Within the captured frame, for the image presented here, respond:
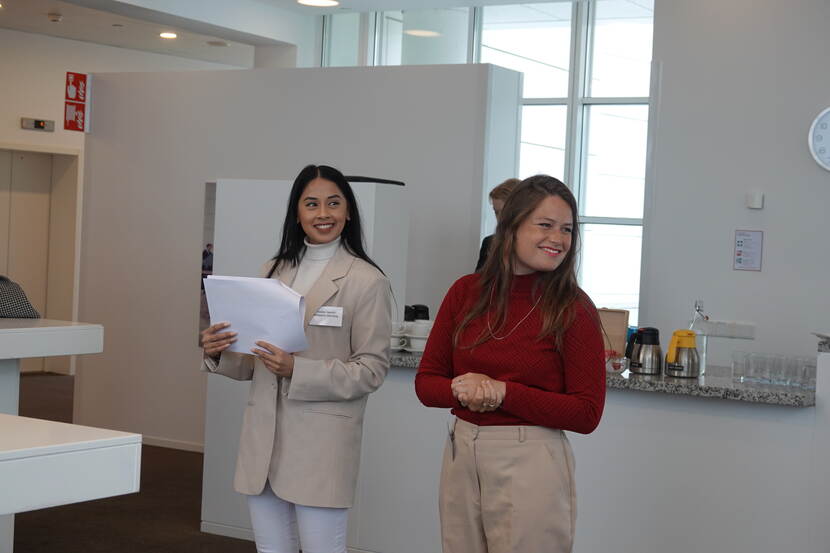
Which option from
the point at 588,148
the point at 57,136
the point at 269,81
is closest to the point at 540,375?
the point at 269,81

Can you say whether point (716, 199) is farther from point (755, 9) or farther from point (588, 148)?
point (588, 148)

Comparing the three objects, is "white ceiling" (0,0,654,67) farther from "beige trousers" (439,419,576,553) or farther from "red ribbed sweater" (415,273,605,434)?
"beige trousers" (439,419,576,553)

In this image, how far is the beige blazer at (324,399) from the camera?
9.70 ft

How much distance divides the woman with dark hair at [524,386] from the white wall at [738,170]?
160 inches

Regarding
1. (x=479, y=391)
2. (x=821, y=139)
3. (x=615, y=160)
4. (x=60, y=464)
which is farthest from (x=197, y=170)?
(x=60, y=464)

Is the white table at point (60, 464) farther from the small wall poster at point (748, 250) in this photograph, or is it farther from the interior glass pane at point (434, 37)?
the interior glass pane at point (434, 37)

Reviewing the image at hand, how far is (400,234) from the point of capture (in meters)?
4.85

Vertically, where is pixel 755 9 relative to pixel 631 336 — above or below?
above

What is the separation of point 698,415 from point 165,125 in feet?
16.9

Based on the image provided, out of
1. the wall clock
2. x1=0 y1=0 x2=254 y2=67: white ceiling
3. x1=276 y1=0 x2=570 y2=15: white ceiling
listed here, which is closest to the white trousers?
the wall clock

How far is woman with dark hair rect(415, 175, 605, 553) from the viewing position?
2406 millimetres

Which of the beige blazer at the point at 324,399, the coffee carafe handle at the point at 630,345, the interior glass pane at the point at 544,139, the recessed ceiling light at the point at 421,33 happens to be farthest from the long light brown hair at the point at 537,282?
the recessed ceiling light at the point at 421,33

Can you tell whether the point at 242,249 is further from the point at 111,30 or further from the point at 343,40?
the point at 111,30

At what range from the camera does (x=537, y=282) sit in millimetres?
2486
